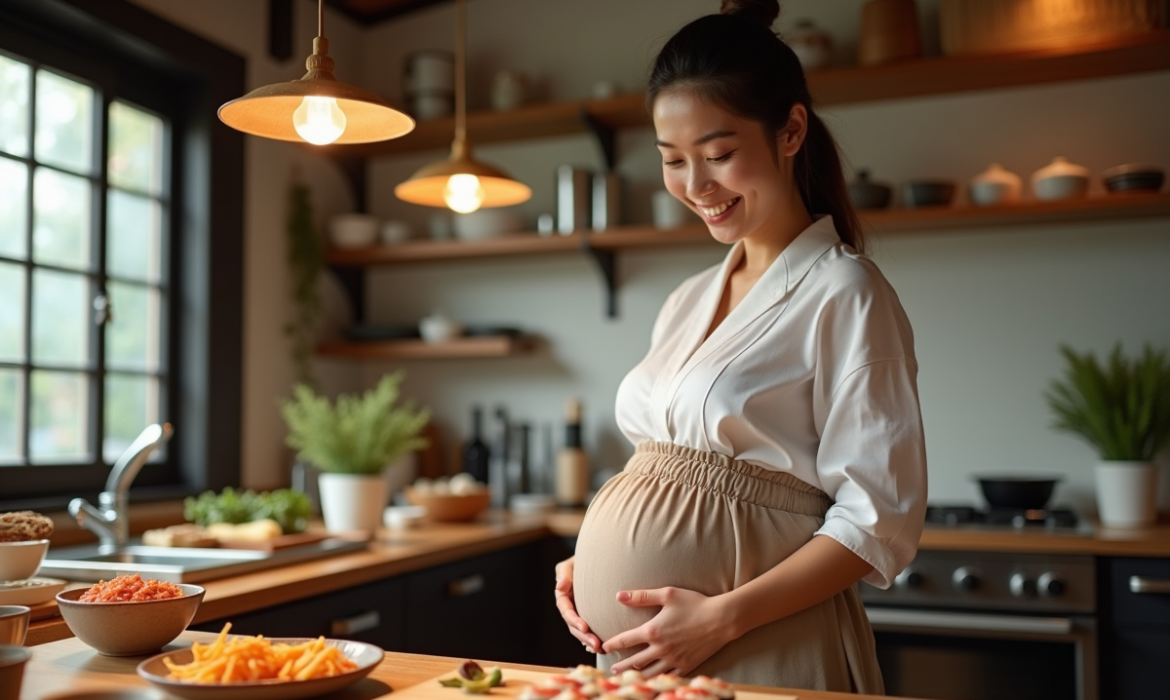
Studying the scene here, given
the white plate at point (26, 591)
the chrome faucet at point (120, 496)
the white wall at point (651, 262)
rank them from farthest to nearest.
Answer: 1. the white wall at point (651, 262)
2. the chrome faucet at point (120, 496)
3. the white plate at point (26, 591)

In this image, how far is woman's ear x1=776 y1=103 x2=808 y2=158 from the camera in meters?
1.57

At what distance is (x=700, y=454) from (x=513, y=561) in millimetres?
1540

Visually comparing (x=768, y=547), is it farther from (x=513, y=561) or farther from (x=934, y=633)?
(x=513, y=561)

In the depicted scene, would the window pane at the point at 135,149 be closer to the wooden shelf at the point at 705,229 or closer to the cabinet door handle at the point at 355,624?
the wooden shelf at the point at 705,229

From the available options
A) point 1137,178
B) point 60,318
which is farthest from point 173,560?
point 1137,178

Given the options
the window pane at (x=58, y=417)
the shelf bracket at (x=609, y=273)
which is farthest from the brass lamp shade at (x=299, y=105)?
the shelf bracket at (x=609, y=273)

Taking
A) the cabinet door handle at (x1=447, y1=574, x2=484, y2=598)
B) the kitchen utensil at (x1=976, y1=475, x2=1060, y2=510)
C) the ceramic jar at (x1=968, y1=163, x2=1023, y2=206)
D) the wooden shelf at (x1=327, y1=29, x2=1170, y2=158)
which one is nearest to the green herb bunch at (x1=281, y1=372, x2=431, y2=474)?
the cabinet door handle at (x1=447, y1=574, x2=484, y2=598)

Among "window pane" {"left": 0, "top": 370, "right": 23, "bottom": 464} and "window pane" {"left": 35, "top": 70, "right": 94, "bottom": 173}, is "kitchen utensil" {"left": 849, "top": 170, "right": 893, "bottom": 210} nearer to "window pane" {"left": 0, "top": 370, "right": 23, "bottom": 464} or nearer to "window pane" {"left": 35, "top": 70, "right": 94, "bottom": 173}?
"window pane" {"left": 35, "top": 70, "right": 94, "bottom": 173}

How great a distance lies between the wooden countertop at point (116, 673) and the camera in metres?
1.16

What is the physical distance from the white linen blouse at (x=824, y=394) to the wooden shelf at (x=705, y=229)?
1283mm

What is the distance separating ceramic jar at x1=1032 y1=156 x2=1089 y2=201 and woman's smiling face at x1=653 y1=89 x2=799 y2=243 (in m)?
1.66

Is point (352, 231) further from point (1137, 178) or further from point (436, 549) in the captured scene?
point (1137, 178)

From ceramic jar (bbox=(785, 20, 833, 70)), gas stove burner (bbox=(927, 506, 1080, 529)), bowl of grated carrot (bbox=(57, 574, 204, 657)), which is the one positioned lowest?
gas stove burner (bbox=(927, 506, 1080, 529))

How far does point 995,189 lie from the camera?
9.73 feet
